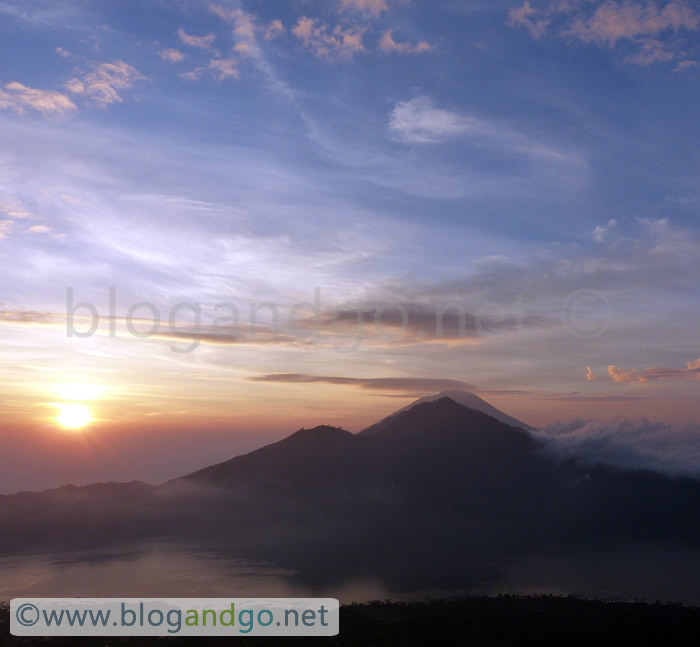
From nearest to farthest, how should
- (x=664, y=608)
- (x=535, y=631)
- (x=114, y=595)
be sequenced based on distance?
(x=535, y=631) < (x=664, y=608) < (x=114, y=595)

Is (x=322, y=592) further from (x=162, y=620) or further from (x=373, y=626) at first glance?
(x=373, y=626)

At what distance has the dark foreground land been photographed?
9994 cm

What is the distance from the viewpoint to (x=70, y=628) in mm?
108188

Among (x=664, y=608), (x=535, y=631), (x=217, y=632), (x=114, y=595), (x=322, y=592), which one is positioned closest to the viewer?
(x=217, y=632)

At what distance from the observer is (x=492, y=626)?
11194cm

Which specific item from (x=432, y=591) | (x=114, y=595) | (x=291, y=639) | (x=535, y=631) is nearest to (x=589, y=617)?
(x=535, y=631)

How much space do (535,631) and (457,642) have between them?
19215 millimetres

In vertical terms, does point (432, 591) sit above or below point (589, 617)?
below

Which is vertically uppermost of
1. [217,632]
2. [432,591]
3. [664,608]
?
[217,632]

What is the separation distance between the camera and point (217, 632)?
337ft

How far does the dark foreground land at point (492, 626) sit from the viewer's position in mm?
99938

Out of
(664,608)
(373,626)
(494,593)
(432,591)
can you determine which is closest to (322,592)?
(432,591)

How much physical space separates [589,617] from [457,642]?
1395 inches

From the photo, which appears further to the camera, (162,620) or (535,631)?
(162,620)
